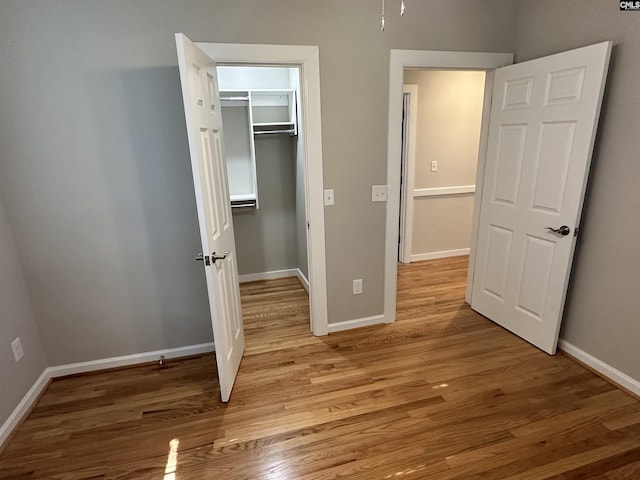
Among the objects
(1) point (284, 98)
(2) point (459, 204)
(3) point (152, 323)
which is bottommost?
(3) point (152, 323)

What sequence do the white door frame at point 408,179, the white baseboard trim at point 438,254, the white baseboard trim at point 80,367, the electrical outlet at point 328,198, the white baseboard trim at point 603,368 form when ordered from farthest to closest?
the white baseboard trim at point 438,254, the white door frame at point 408,179, the electrical outlet at point 328,198, the white baseboard trim at point 603,368, the white baseboard trim at point 80,367

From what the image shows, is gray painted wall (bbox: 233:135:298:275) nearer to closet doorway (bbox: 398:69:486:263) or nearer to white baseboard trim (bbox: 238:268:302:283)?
white baseboard trim (bbox: 238:268:302:283)

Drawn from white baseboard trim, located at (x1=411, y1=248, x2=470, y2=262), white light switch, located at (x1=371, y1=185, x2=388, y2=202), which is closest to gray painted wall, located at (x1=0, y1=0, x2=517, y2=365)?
white light switch, located at (x1=371, y1=185, x2=388, y2=202)

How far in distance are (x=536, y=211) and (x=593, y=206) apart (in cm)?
31

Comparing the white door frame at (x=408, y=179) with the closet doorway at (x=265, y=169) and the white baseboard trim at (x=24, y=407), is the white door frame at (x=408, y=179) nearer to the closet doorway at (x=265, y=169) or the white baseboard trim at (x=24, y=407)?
the closet doorway at (x=265, y=169)

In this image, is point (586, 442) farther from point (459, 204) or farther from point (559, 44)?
point (459, 204)

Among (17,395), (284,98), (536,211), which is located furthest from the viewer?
(284,98)

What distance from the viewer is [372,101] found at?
7.86 ft

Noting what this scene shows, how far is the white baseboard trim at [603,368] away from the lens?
205cm

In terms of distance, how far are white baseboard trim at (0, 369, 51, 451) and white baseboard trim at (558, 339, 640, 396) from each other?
3535 mm

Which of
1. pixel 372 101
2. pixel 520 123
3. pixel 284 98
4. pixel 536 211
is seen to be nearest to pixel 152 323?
pixel 372 101

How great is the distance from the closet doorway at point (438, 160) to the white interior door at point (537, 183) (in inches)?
52.7

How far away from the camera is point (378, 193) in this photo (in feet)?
8.50

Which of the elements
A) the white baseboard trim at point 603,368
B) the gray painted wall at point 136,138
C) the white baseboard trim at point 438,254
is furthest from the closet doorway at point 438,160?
the white baseboard trim at point 603,368
